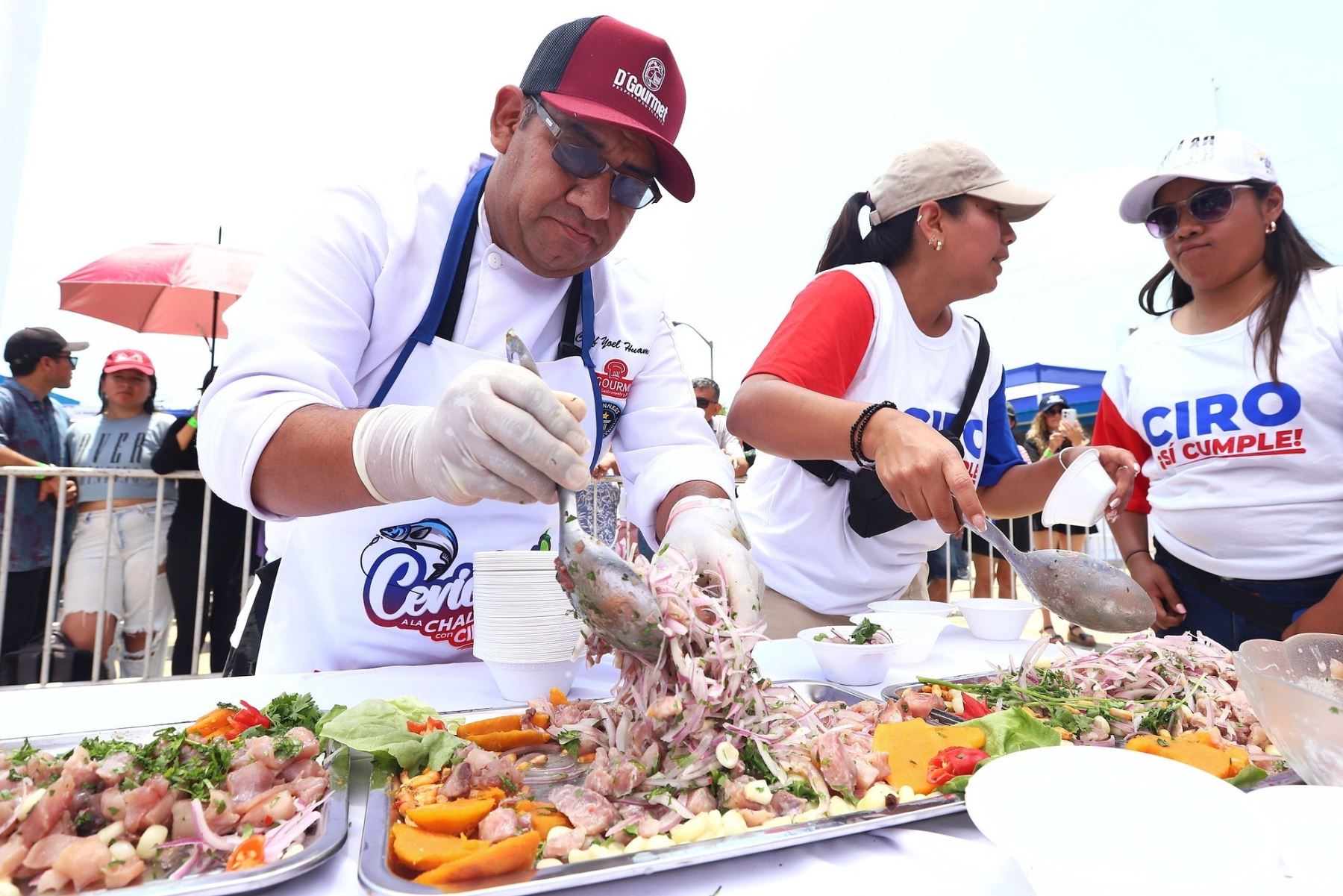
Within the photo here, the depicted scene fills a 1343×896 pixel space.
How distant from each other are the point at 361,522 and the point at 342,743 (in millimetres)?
881

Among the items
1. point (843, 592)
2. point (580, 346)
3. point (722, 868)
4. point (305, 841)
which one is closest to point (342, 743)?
point (305, 841)

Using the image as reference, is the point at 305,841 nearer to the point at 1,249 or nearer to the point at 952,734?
the point at 952,734

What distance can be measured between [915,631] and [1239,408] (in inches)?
66.4

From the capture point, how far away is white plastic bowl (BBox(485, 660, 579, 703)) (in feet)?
5.89

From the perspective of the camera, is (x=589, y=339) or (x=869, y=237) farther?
(x=869, y=237)

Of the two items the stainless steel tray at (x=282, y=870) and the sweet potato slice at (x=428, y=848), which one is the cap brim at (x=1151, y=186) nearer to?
the sweet potato slice at (x=428, y=848)

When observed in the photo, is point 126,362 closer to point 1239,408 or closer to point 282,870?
point 282,870

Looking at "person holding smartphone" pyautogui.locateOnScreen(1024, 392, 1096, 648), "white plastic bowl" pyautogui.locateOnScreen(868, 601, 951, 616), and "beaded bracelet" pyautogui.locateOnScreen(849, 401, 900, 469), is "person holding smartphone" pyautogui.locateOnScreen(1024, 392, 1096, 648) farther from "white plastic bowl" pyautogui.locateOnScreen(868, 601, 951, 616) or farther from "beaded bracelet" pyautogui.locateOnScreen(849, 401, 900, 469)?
"beaded bracelet" pyautogui.locateOnScreen(849, 401, 900, 469)

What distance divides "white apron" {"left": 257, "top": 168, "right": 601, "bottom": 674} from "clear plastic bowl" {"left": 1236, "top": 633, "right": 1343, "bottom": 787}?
188cm

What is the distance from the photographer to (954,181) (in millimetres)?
2883

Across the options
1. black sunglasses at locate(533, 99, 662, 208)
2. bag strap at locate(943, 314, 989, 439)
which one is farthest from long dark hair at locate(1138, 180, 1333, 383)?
black sunglasses at locate(533, 99, 662, 208)

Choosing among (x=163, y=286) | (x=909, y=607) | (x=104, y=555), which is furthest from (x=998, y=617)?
(x=163, y=286)

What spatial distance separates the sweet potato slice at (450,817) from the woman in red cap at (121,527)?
18.3 ft

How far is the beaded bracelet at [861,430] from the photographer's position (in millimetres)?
2240
